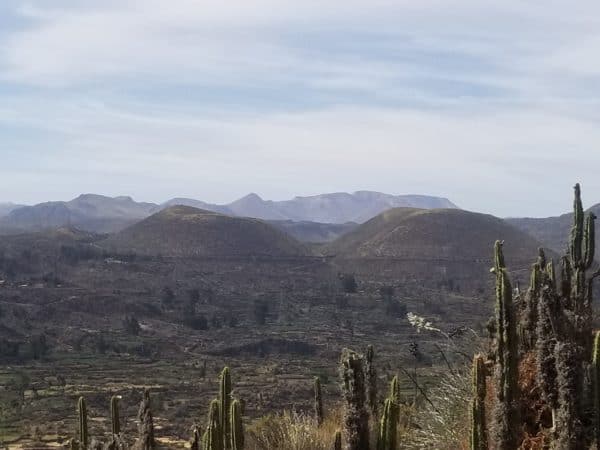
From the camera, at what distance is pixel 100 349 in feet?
194

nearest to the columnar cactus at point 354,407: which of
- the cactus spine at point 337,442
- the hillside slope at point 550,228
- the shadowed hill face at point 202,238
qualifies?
the cactus spine at point 337,442

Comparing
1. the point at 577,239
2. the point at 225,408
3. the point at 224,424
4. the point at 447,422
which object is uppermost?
the point at 577,239

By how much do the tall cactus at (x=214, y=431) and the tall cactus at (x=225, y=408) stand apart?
4.8 inches

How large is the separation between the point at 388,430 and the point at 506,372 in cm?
178

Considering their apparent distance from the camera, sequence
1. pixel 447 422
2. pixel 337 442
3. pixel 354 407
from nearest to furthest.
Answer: pixel 354 407 → pixel 337 442 → pixel 447 422

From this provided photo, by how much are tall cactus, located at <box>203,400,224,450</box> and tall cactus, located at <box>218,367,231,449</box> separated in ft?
0.40

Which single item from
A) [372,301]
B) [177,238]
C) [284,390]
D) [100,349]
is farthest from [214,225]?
[284,390]

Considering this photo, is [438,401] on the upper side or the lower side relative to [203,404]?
upper

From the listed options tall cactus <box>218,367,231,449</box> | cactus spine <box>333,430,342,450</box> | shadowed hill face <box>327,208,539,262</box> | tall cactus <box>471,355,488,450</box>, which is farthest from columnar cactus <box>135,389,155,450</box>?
shadowed hill face <box>327,208,539,262</box>

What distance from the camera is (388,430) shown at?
11023 mm

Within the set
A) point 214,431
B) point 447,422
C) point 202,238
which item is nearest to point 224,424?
point 214,431

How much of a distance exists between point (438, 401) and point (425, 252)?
96.1 metres

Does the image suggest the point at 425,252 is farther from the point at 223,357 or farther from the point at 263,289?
the point at 223,357

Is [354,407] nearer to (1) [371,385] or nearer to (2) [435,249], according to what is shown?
(1) [371,385]
